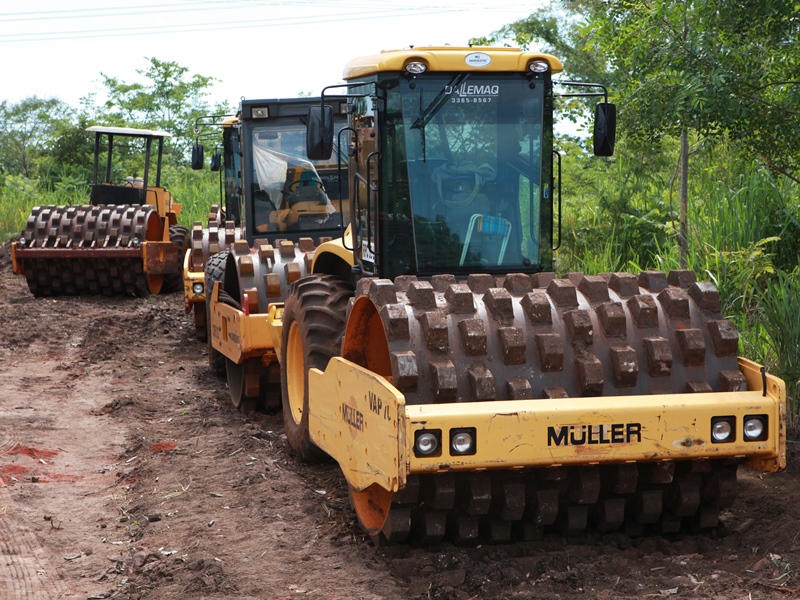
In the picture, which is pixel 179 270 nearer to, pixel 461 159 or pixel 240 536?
pixel 461 159

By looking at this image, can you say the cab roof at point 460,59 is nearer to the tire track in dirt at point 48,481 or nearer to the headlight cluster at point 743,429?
the headlight cluster at point 743,429

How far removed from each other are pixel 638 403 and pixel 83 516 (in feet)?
10.7

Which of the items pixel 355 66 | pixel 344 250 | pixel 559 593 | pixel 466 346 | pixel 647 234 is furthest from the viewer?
pixel 647 234

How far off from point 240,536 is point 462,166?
2266mm

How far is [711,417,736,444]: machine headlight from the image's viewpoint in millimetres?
4211

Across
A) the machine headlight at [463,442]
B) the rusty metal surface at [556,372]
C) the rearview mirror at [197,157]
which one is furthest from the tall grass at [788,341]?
the rearview mirror at [197,157]

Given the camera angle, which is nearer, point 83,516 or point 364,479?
point 364,479

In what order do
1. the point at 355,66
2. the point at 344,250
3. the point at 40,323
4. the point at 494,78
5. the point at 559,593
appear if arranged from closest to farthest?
the point at 559,593 → the point at 494,78 → the point at 355,66 → the point at 344,250 → the point at 40,323

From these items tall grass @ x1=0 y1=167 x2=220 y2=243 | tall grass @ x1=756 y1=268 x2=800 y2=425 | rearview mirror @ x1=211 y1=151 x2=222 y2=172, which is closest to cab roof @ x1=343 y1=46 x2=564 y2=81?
tall grass @ x1=756 y1=268 x2=800 y2=425

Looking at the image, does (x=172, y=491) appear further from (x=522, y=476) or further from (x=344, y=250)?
(x=522, y=476)

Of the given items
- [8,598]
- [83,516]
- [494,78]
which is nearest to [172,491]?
[83,516]

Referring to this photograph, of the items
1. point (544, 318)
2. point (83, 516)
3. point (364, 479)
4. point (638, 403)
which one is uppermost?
point (544, 318)

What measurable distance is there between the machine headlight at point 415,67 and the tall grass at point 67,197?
1726 centimetres

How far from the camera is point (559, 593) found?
13.5 feet
